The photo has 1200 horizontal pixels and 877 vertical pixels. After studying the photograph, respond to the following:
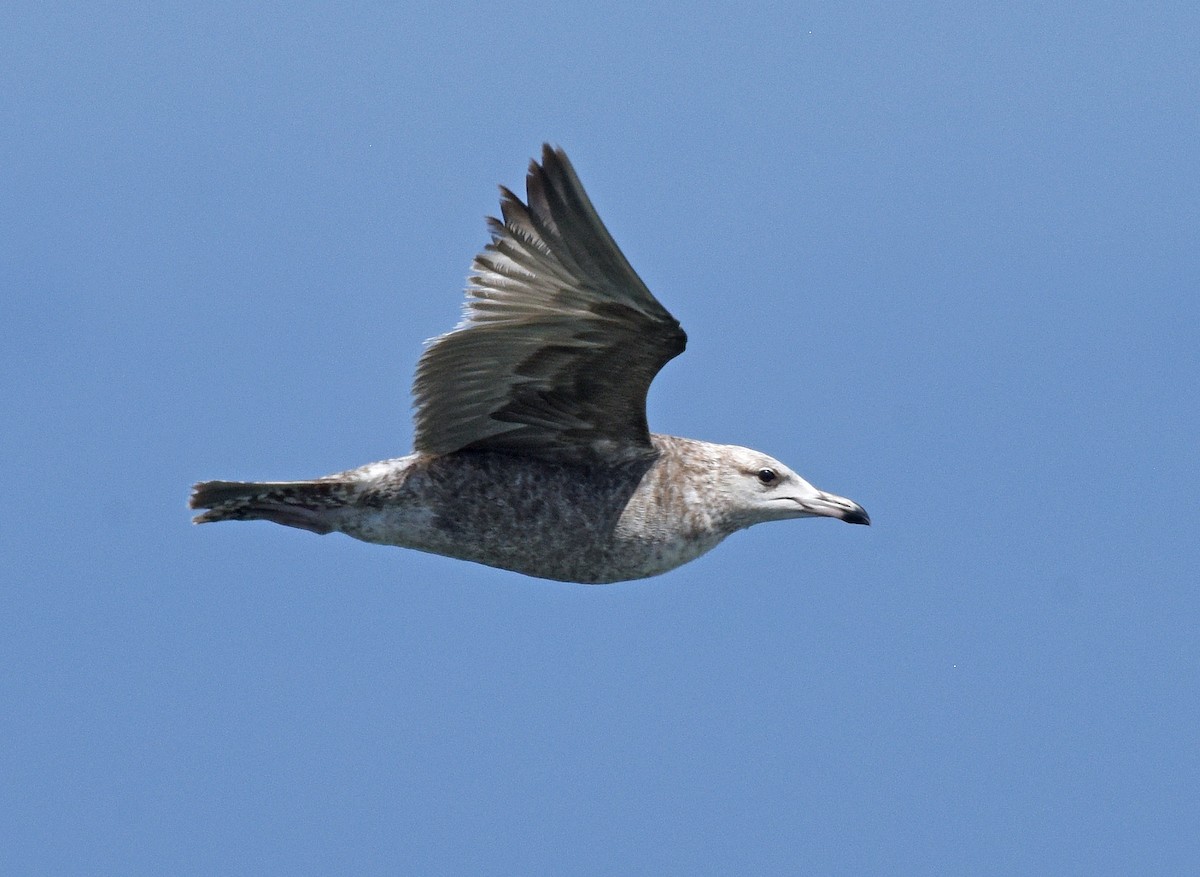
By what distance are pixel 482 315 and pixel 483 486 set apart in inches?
36.6

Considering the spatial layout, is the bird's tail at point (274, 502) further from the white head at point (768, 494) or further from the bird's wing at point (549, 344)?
the white head at point (768, 494)

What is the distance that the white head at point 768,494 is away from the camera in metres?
9.73

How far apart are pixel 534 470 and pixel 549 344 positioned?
2.50ft

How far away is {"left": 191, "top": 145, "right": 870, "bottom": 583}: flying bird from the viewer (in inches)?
352

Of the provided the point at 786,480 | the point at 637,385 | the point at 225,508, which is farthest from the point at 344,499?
the point at 786,480

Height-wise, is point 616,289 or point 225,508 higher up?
point 616,289

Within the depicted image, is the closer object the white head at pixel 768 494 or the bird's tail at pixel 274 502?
the bird's tail at pixel 274 502

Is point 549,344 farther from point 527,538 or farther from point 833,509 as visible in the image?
point 833,509

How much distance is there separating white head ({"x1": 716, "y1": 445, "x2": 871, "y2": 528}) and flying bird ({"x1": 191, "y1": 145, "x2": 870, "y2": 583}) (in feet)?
0.04

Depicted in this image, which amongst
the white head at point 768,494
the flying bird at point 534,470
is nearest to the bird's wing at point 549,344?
the flying bird at point 534,470

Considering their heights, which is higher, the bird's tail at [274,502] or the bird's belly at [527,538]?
the bird's tail at [274,502]

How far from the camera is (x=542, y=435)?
372 inches

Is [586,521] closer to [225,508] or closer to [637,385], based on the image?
[637,385]

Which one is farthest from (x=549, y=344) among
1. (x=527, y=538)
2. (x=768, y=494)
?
(x=768, y=494)
